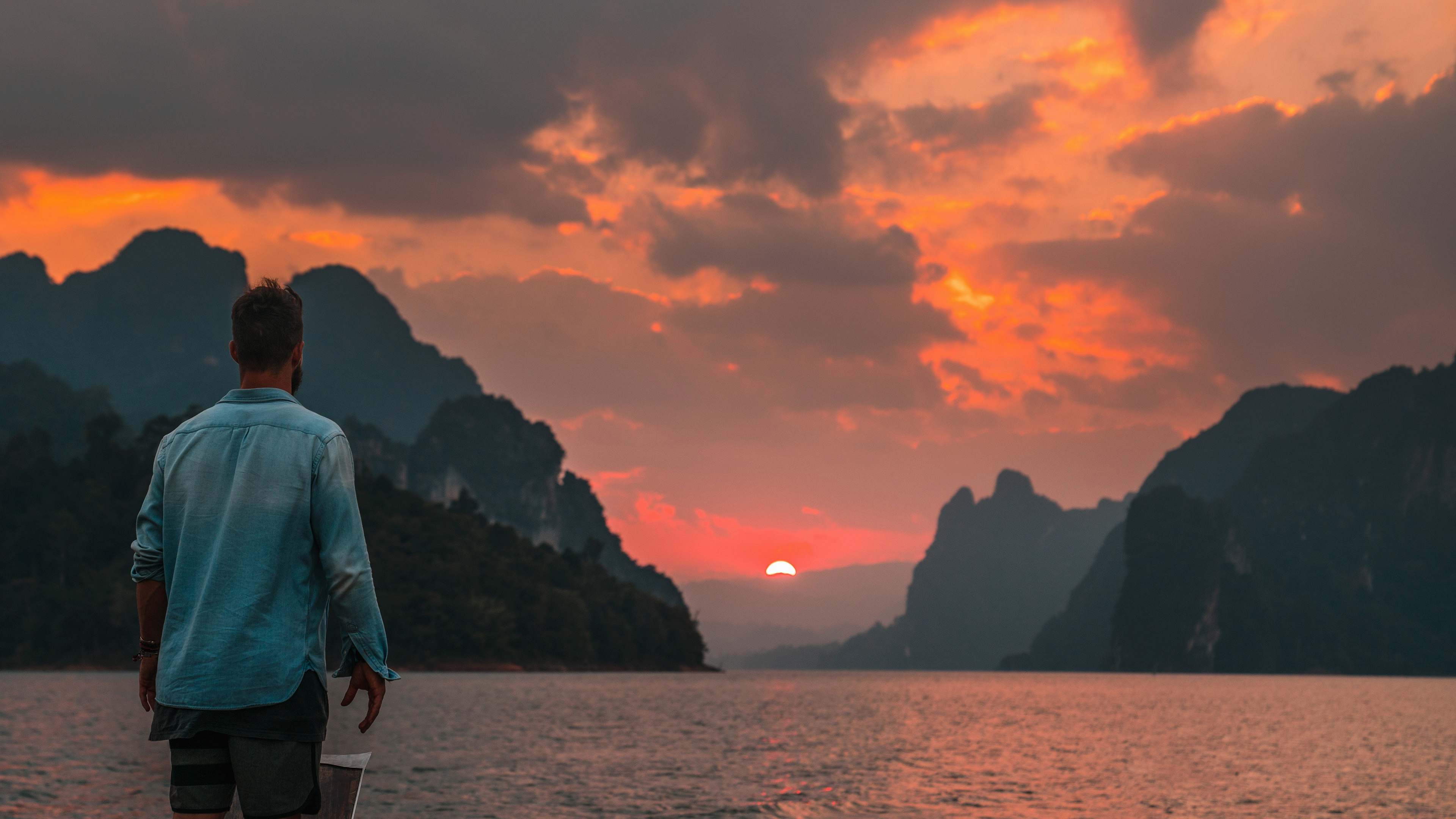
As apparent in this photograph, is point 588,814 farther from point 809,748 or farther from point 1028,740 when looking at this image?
point 1028,740

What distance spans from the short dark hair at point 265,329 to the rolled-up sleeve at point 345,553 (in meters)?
0.51

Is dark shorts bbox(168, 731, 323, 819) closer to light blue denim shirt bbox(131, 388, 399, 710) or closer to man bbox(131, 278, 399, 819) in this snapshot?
man bbox(131, 278, 399, 819)

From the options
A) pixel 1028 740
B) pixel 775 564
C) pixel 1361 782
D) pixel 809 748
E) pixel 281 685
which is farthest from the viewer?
pixel 775 564

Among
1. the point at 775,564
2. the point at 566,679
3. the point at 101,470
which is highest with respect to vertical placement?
the point at 101,470

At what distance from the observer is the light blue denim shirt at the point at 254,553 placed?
480 centimetres

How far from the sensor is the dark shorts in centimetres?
484

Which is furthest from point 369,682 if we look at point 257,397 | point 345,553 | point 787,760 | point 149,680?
point 787,760

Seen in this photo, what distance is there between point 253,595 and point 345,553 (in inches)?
15.5

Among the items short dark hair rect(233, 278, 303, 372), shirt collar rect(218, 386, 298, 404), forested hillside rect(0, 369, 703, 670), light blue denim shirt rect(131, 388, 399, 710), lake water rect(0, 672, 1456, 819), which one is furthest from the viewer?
forested hillside rect(0, 369, 703, 670)

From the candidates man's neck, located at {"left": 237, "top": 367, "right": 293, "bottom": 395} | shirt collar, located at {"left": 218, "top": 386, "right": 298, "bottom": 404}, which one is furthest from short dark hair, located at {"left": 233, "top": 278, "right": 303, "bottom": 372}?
shirt collar, located at {"left": 218, "top": 386, "right": 298, "bottom": 404}

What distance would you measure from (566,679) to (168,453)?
171951 millimetres

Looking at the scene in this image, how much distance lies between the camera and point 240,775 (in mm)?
4820

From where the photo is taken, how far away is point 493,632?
189 metres

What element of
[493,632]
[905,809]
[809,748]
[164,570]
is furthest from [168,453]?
[493,632]
